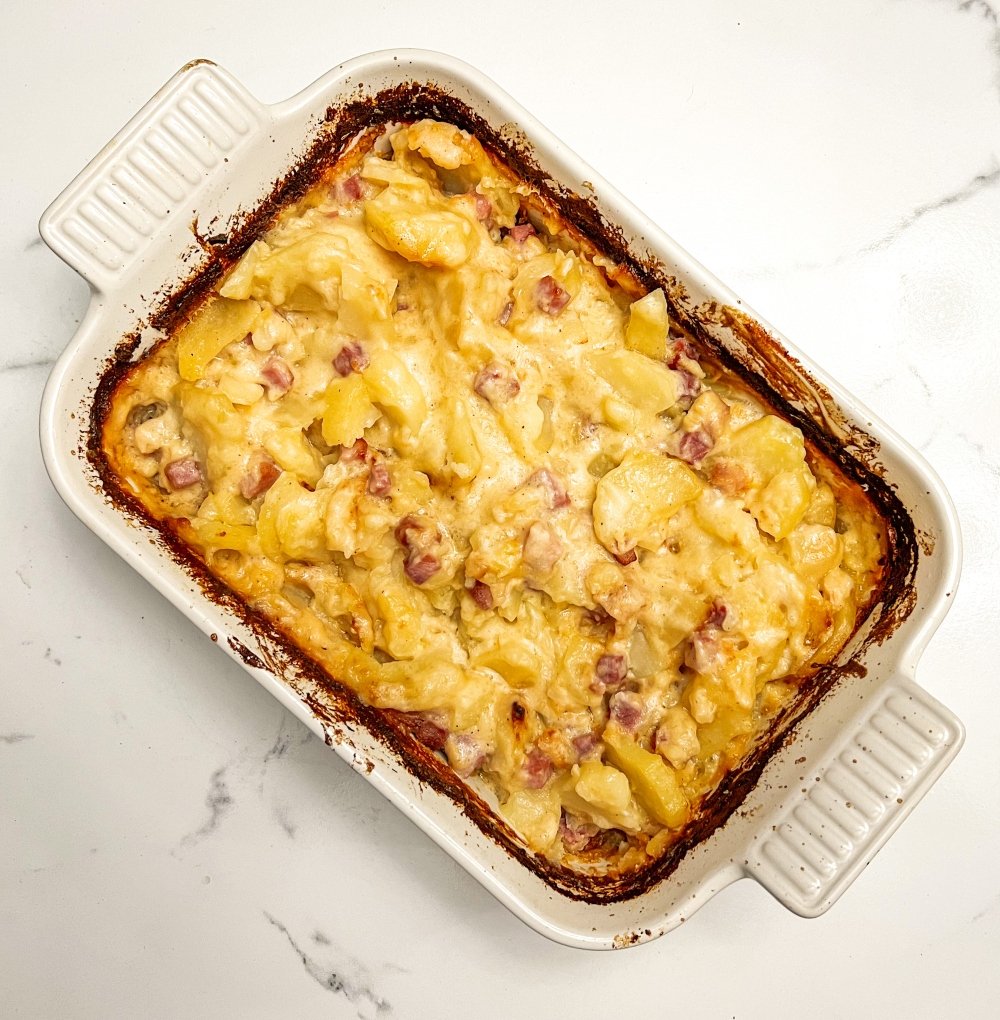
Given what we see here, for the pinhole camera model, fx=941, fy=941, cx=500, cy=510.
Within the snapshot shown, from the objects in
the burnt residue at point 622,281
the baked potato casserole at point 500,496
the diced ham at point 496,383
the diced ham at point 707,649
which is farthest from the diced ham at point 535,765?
the diced ham at point 496,383

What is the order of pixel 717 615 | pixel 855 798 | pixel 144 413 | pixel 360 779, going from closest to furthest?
pixel 855 798 → pixel 717 615 → pixel 144 413 → pixel 360 779

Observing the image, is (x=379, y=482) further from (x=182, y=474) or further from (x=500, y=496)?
(x=182, y=474)

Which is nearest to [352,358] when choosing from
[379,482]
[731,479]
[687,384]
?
[379,482]

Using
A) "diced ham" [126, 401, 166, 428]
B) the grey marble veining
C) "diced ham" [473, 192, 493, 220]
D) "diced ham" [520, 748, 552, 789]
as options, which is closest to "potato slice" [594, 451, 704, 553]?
"diced ham" [520, 748, 552, 789]

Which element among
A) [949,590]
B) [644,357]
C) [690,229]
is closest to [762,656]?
[949,590]

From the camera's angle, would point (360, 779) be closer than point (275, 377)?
No

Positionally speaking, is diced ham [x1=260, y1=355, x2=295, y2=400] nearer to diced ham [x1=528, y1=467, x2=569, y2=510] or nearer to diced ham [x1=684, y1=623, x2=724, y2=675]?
diced ham [x1=528, y1=467, x2=569, y2=510]

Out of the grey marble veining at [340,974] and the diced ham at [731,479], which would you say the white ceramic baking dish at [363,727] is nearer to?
the diced ham at [731,479]

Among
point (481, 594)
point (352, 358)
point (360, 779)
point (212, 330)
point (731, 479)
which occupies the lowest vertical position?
point (360, 779)

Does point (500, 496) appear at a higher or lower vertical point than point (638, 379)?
lower

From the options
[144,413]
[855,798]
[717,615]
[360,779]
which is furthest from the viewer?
[360,779]
